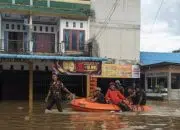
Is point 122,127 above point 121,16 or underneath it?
underneath

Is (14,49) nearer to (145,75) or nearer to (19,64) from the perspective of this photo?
(19,64)

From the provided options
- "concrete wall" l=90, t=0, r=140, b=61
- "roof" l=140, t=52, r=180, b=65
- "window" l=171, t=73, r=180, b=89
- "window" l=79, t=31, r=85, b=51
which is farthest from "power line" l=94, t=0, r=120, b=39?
"window" l=171, t=73, r=180, b=89

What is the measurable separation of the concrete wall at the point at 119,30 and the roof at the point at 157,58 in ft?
6.19

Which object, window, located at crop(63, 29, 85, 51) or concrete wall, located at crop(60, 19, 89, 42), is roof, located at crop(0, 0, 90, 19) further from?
window, located at crop(63, 29, 85, 51)

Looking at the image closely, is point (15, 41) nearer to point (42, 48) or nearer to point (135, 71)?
point (42, 48)

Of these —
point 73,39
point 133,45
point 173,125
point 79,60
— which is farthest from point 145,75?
point 173,125

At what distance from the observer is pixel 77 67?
98.2 ft

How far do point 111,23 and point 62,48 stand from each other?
4.62 metres

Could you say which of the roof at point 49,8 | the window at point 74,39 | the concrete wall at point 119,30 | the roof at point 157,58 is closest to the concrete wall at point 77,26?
the window at point 74,39

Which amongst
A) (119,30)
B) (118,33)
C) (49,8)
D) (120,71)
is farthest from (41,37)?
(120,71)

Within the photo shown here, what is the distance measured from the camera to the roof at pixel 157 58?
126ft

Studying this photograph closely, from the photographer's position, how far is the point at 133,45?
120ft

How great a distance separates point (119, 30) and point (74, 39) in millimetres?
3826

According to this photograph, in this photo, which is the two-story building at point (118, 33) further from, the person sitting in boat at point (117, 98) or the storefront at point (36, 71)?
the person sitting in boat at point (117, 98)
